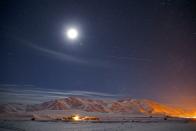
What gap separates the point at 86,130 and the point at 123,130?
6203 millimetres

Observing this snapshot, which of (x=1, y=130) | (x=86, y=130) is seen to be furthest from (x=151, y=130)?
(x=1, y=130)

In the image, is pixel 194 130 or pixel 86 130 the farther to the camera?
pixel 86 130

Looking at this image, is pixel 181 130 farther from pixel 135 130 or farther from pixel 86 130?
pixel 86 130

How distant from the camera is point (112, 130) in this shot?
1682 inches

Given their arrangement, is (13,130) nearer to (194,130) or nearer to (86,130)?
(86,130)

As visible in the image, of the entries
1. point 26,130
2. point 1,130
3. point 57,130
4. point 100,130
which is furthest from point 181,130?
point 1,130

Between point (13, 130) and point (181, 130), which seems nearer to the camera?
point (181, 130)

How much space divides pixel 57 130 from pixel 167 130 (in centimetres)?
1860

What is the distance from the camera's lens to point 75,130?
4381 centimetres

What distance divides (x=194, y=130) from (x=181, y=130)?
205 cm

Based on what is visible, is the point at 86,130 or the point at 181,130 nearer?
the point at 181,130

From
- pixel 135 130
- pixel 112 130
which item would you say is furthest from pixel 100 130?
pixel 135 130

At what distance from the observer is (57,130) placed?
45062 millimetres

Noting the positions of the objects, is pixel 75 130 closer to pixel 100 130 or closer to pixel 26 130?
pixel 100 130
